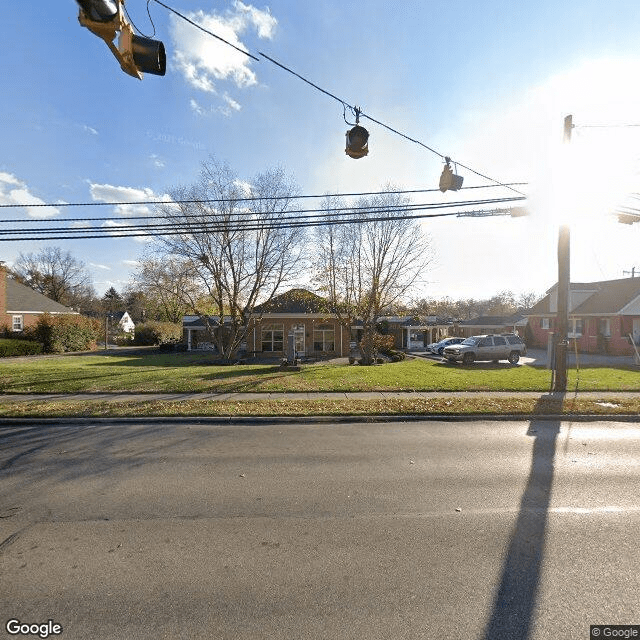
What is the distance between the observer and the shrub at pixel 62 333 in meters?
32.0

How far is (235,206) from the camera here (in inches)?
844

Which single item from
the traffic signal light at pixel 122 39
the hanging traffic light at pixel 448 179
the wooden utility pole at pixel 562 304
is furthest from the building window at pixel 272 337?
the traffic signal light at pixel 122 39

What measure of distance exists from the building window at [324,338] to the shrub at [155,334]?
21.9 m

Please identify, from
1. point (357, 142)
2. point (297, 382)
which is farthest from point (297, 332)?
point (357, 142)

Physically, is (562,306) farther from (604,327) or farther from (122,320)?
(122,320)

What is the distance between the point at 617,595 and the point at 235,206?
71.9ft

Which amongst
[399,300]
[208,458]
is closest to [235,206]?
[399,300]

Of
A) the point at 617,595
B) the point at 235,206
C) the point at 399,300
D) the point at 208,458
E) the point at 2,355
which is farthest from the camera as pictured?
the point at 2,355

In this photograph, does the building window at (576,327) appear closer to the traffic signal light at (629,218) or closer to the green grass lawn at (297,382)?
the green grass lawn at (297,382)

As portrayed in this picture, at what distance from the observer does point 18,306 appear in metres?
33.8

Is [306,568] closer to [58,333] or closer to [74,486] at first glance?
[74,486]

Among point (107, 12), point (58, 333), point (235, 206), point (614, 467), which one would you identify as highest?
point (235, 206)

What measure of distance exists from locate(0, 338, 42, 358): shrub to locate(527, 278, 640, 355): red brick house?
1607 inches

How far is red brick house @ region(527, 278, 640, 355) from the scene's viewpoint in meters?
26.6
